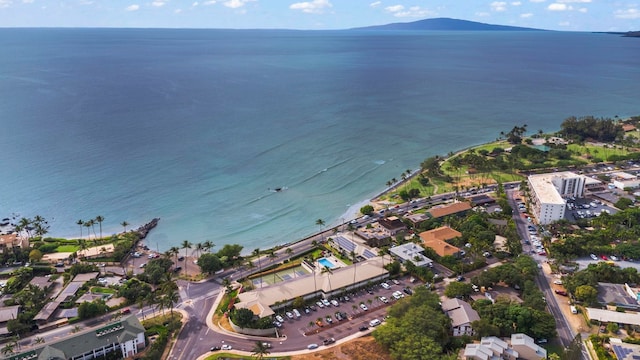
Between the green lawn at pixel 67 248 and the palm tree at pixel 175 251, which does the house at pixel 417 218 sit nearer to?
the palm tree at pixel 175 251

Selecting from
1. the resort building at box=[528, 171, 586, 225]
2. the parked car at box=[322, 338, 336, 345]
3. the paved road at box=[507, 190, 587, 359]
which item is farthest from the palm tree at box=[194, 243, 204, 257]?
the resort building at box=[528, 171, 586, 225]

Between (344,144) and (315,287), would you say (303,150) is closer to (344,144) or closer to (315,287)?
(344,144)

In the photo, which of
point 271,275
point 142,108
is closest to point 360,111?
point 142,108

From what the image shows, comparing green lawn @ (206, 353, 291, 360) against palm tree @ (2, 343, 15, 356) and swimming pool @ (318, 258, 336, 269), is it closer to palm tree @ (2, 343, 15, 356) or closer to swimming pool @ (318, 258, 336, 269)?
palm tree @ (2, 343, 15, 356)

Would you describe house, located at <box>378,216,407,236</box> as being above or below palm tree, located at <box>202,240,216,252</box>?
below

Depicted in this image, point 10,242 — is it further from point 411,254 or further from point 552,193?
point 552,193

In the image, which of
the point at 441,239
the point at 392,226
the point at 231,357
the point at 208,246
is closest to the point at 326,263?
the point at 392,226
